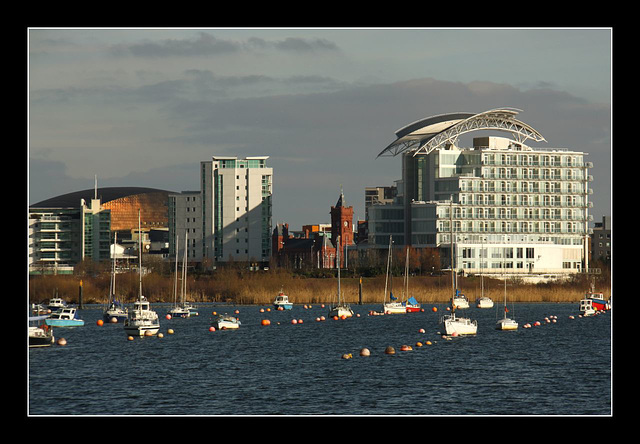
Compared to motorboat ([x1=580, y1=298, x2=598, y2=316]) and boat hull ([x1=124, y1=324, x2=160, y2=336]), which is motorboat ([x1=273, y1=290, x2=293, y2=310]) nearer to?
motorboat ([x1=580, y1=298, x2=598, y2=316])

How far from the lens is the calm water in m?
65.8

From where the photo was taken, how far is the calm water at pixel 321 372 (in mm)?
65812

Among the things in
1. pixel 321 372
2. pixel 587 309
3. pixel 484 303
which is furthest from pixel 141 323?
pixel 484 303

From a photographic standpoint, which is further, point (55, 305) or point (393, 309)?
point (55, 305)

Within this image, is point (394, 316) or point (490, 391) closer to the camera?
point (490, 391)

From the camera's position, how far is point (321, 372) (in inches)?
3282

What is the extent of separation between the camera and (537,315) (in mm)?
157375

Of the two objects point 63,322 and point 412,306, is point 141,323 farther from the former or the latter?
point 412,306

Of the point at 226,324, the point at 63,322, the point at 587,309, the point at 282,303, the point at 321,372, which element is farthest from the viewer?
the point at 282,303

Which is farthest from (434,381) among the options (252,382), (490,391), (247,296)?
(247,296)

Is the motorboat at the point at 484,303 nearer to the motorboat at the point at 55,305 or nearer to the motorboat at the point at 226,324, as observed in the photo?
the motorboat at the point at 226,324
